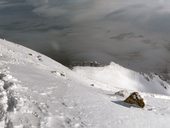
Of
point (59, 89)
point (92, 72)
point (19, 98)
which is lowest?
point (92, 72)

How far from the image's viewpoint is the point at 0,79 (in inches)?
983

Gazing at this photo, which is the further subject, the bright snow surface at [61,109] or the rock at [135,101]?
the rock at [135,101]

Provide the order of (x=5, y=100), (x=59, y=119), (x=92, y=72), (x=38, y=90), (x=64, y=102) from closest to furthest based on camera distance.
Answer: (x=59, y=119)
(x=5, y=100)
(x=64, y=102)
(x=38, y=90)
(x=92, y=72)

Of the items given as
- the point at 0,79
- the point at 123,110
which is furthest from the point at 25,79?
the point at 123,110

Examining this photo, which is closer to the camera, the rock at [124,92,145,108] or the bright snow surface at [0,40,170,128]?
the bright snow surface at [0,40,170,128]

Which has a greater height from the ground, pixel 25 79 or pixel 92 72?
pixel 25 79

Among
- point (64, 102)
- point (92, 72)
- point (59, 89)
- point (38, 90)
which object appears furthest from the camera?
point (92, 72)

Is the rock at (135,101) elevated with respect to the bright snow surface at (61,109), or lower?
lower

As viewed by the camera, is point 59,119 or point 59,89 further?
point 59,89

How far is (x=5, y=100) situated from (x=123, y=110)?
706 centimetres

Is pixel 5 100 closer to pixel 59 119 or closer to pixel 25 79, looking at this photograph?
pixel 59 119

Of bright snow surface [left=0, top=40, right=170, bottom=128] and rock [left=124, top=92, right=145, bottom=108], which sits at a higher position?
bright snow surface [left=0, top=40, right=170, bottom=128]

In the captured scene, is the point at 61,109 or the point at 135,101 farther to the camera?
the point at 135,101

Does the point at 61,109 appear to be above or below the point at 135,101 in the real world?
above
